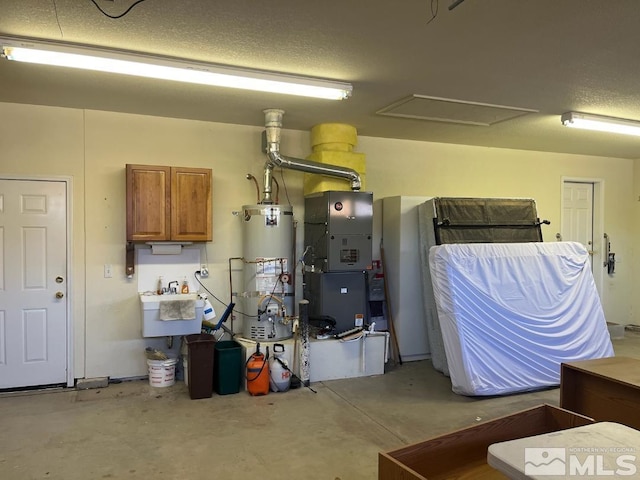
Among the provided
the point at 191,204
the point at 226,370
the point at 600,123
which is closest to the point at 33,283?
the point at 191,204

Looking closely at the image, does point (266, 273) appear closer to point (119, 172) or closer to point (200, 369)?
point (200, 369)

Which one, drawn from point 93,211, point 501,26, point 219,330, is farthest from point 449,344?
point 93,211

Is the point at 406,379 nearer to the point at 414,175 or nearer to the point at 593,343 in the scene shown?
the point at 593,343

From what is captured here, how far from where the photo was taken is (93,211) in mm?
5059

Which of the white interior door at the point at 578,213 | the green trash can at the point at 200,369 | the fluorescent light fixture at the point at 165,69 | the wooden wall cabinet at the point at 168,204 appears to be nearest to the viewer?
the fluorescent light fixture at the point at 165,69

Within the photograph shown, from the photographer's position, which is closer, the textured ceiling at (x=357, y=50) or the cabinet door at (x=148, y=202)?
the textured ceiling at (x=357, y=50)

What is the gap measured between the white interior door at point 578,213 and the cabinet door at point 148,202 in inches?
233

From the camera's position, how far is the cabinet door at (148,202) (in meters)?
4.83

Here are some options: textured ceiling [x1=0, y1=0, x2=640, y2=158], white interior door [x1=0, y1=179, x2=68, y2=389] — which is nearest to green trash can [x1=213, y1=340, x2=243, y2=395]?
white interior door [x1=0, y1=179, x2=68, y2=389]

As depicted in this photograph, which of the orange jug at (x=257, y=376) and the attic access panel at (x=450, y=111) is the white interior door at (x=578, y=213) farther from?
the orange jug at (x=257, y=376)

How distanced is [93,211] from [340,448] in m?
3.34

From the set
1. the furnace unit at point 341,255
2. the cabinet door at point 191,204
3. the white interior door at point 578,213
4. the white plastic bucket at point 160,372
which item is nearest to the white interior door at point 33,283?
the white plastic bucket at point 160,372

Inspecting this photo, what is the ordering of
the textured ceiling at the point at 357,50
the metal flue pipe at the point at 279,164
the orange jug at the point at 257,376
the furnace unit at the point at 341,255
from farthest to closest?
1. the furnace unit at the point at 341,255
2. the metal flue pipe at the point at 279,164
3. the orange jug at the point at 257,376
4. the textured ceiling at the point at 357,50

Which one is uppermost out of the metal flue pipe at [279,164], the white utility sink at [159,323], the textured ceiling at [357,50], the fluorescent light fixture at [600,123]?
the textured ceiling at [357,50]
